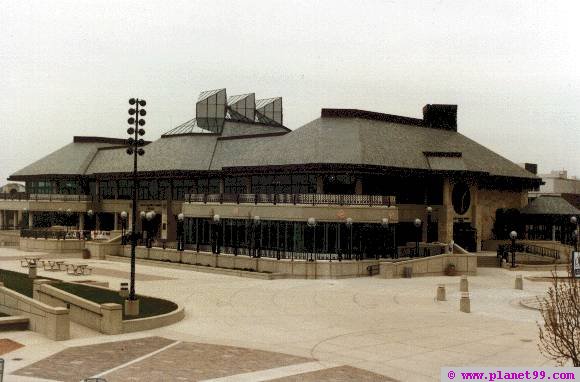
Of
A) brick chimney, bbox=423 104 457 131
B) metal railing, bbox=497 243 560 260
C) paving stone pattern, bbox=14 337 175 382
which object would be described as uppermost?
brick chimney, bbox=423 104 457 131

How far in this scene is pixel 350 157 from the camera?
55656mm

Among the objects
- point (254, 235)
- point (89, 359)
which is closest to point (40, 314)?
point (89, 359)

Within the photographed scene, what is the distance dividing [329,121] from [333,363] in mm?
43038

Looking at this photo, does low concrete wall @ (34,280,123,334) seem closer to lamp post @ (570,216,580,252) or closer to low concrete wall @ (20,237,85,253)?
lamp post @ (570,216,580,252)

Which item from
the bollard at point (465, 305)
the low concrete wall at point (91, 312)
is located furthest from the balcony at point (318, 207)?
the low concrete wall at point (91, 312)

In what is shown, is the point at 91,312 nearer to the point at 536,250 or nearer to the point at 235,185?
A: the point at 235,185

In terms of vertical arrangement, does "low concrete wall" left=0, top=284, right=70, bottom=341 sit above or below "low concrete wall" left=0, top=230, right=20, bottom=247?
below

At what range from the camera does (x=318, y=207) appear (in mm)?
47219

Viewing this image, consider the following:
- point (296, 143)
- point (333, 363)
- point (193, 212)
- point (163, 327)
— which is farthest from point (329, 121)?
point (333, 363)

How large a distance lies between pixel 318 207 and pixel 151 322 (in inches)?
925

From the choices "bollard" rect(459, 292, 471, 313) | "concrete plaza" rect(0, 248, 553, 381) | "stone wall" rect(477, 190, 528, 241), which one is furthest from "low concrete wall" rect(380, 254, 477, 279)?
"stone wall" rect(477, 190, 528, 241)

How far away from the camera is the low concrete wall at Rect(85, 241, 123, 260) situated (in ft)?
192

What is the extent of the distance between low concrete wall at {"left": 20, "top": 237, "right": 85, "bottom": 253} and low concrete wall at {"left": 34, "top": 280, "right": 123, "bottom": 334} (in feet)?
113

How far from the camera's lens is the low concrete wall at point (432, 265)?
44.7 m
